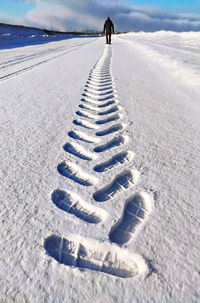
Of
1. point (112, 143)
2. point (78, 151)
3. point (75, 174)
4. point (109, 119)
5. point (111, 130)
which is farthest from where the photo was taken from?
point (109, 119)

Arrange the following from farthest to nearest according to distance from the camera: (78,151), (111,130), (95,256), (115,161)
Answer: (111,130) → (78,151) → (115,161) → (95,256)

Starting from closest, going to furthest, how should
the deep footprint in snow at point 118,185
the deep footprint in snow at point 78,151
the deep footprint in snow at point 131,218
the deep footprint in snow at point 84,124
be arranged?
the deep footprint in snow at point 131,218 < the deep footprint in snow at point 118,185 < the deep footprint in snow at point 78,151 < the deep footprint in snow at point 84,124

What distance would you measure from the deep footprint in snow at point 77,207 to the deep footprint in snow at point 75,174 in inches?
4.2

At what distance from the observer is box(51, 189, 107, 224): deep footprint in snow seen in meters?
0.89

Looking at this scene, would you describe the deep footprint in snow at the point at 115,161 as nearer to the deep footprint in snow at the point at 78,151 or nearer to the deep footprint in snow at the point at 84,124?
the deep footprint in snow at the point at 78,151

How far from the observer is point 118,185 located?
108cm

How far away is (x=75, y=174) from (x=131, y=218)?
0.37 meters

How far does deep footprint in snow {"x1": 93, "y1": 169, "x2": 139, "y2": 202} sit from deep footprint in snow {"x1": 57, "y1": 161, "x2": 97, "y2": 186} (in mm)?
78

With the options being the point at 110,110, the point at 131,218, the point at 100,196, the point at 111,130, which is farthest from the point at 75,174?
the point at 110,110

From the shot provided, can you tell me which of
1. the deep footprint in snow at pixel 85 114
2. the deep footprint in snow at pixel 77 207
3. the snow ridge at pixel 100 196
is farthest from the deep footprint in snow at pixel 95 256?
the deep footprint in snow at pixel 85 114

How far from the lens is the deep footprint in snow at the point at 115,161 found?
120 centimetres

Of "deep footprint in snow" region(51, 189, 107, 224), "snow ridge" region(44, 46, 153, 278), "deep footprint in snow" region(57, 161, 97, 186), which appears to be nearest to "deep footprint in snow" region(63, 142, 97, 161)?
"snow ridge" region(44, 46, 153, 278)

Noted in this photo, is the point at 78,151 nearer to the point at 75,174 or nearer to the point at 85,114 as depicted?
the point at 75,174

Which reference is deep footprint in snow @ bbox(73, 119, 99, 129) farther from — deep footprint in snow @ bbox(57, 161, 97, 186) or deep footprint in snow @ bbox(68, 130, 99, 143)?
deep footprint in snow @ bbox(57, 161, 97, 186)
